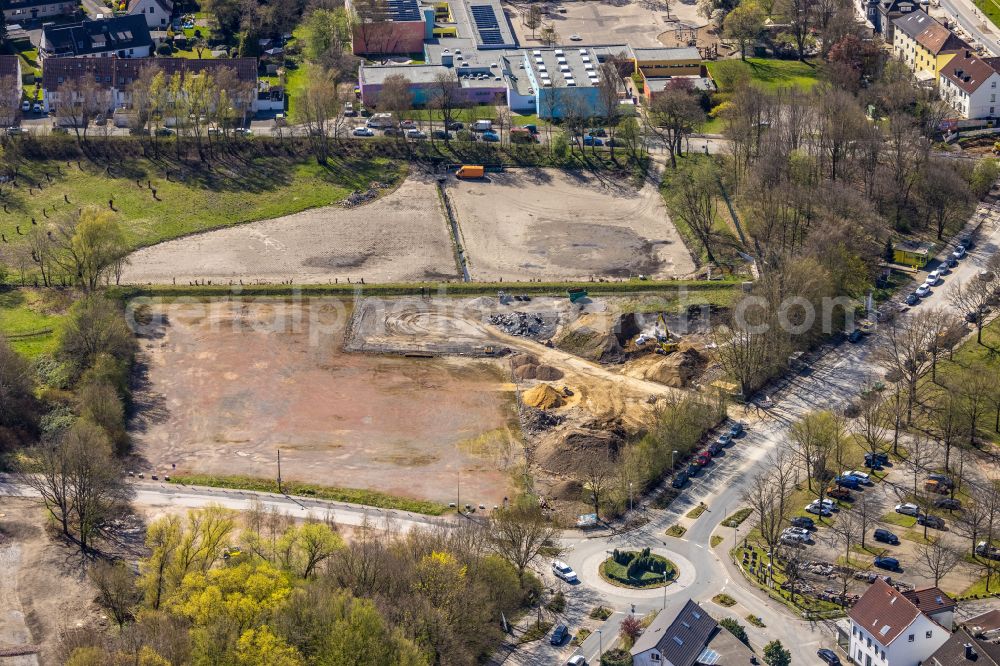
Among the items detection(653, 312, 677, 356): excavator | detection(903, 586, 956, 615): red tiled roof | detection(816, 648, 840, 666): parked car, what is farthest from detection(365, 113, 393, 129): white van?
detection(903, 586, 956, 615): red tiled roof

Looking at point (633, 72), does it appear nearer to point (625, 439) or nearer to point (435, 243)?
point (435, 243)

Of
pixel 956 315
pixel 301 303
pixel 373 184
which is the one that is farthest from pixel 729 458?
pixel 373 184

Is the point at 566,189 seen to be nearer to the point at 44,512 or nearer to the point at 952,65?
the point at 952,65

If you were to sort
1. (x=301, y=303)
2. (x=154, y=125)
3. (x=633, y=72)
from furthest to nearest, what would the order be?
(x=633, y=72) → (x=154, y=125) → (x=301, y=303)

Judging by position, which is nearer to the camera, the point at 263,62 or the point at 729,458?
the point at 729,458

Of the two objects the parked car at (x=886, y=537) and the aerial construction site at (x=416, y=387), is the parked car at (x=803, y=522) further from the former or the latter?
the aerial construction site at (x=416, y=387)

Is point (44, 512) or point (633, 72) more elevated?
point (633, 72)

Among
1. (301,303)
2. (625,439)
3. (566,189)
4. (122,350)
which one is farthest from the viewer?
(566,189)
